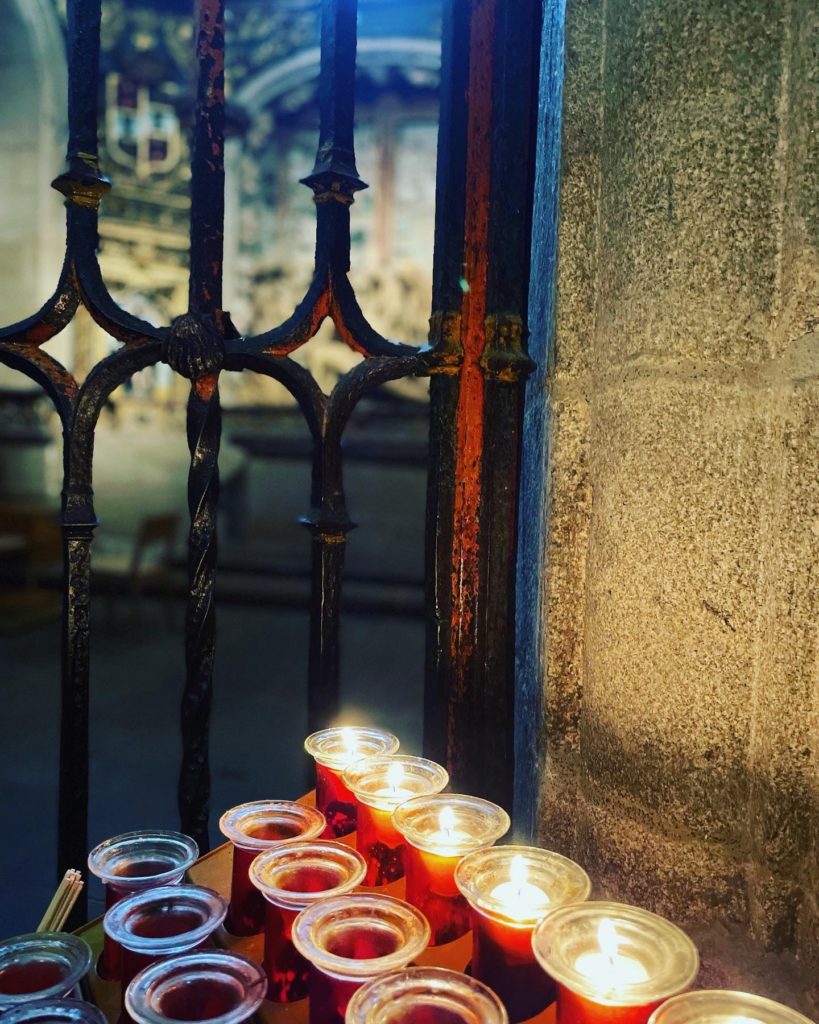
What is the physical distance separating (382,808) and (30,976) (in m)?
0.38

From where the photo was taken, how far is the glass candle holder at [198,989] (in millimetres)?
690

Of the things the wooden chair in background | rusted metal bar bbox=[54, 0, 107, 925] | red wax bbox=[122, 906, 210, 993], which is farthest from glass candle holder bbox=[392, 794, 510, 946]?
the wooden chair in background

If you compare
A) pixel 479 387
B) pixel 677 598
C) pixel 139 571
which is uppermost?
pixel 479 387

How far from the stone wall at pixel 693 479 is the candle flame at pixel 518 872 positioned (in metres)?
0.22

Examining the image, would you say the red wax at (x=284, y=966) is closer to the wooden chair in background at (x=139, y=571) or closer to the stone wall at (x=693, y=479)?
the stone wall at (x=693, y=479)

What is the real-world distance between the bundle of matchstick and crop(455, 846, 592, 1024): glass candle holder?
17.0 inches

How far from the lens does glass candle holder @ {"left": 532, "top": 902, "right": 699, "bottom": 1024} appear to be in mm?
646

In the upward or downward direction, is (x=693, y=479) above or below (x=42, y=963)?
above

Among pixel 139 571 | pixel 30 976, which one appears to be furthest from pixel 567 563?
pixel 139 571

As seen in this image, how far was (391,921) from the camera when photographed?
77 cm

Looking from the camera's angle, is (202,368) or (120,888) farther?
(202,368)

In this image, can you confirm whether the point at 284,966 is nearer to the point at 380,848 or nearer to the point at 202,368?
the point at 380,848

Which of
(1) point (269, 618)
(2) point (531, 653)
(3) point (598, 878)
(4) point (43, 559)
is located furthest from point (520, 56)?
(4) point (43, 559)

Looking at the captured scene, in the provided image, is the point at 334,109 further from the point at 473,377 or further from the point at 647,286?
the point at 647,286
